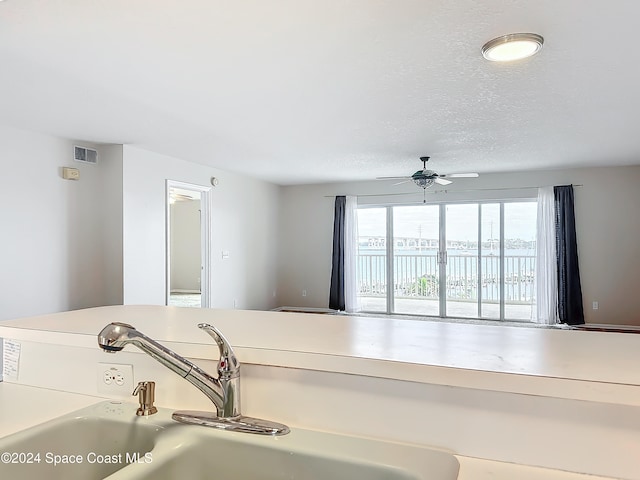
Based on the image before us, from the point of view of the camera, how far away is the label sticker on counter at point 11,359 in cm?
136

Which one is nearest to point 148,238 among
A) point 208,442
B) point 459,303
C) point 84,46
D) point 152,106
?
point 152,106

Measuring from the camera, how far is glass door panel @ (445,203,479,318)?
7.15 meters

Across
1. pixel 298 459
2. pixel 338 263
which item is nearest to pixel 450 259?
pixel 338 263

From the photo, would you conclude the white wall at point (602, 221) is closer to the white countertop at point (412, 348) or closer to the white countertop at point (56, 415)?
the white countertop at point (412, 348)

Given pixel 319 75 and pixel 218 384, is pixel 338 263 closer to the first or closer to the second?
pixel 319 75

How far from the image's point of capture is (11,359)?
1.38 meters

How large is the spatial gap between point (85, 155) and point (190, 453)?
4612mm

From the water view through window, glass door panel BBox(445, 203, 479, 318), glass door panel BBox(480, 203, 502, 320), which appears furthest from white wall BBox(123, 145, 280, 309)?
glass door panel BBox(480, 203, 502, 320)

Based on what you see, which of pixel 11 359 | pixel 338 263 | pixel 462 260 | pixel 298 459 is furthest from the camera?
pixel 338 263

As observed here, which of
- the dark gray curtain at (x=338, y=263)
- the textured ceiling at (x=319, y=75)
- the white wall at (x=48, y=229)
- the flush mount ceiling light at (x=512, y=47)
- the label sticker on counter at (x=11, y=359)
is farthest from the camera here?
the dark gray curtain at (x=338, y=263)

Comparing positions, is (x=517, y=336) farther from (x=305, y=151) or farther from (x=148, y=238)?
(x=148, y=238)

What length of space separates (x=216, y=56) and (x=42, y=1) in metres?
0.89

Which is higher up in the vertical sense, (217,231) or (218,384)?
(217,231)

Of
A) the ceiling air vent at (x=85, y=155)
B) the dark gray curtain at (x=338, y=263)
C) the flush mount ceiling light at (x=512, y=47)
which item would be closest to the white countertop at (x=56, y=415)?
the flush mount ceiling light at (x=512, y=47)
